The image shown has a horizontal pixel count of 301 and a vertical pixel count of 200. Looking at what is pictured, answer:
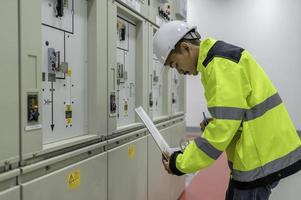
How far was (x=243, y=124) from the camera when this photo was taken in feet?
5.87

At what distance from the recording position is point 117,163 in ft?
8.18

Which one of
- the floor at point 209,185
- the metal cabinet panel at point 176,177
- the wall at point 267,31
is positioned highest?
the wall at point 267,31

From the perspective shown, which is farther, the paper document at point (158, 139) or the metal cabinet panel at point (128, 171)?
the metal cabinet panel at point (128, 171)

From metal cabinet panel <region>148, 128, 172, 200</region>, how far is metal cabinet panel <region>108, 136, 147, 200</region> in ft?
0.48

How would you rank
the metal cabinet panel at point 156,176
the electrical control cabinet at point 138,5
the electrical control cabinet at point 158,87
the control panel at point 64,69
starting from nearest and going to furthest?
1. the control panel at point 64,69
2. the electrical control cabinet at point 138,5
3. the metal cabinet panel at point 156,176
4. the electrical control cabinet at point 158,87

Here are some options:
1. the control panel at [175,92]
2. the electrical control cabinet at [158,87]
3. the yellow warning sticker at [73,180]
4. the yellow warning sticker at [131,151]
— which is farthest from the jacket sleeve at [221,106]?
the control panel at [175,92]

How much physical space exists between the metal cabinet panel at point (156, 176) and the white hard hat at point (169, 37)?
1.35 meters

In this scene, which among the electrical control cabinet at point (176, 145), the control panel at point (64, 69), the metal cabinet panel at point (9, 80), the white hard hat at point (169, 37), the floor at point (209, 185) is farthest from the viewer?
the floor at point (209, 185)

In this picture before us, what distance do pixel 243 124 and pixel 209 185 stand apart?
135 inches

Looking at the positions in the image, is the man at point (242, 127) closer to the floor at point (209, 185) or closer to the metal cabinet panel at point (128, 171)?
the metal cabinet panel at point (128, 171)

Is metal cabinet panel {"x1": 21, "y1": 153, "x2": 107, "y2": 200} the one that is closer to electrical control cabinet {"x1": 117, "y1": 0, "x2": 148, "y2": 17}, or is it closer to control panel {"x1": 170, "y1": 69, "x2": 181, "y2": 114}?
electrical control cabinet {"x1": 117, "y1": 0, "x2": 148, "y2": 17}

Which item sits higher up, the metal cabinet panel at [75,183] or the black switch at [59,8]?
the black switch at [59,8]

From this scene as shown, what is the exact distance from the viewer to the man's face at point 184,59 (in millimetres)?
1945

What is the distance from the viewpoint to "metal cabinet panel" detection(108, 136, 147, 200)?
2.43 m
